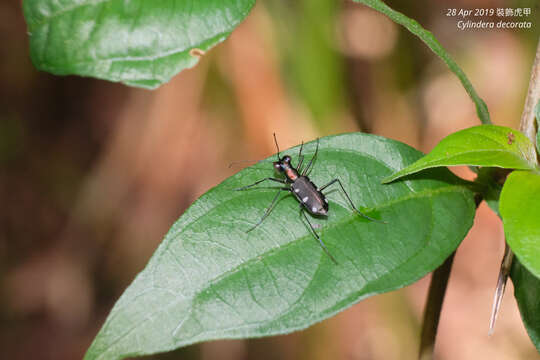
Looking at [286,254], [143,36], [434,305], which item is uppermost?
[143,36]

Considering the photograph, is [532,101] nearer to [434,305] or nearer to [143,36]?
[434,305]

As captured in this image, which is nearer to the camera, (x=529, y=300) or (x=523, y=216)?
(x=523, y=216)

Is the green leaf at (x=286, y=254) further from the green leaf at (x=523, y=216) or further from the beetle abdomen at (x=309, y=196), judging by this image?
the green leaf at (x=523, y=216)

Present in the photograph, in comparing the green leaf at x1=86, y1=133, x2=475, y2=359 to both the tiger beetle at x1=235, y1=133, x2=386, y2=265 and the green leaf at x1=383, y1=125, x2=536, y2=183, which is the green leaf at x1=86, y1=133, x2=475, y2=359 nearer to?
the tiger beetle at x1=235, y1=133, x2=386, y2=265

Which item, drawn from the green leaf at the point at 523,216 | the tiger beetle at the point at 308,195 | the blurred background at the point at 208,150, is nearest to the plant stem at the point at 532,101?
the green leaf at the point at 523,216

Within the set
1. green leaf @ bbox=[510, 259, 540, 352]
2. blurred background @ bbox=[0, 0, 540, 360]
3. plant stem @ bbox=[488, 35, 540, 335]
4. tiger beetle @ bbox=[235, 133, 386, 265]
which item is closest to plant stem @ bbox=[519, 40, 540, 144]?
plant stem @ bbox=[488, 35, 540, 335]

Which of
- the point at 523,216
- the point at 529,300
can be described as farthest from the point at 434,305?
the point at 523,216

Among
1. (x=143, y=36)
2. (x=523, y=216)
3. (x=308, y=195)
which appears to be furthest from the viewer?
(x=308, y=195)

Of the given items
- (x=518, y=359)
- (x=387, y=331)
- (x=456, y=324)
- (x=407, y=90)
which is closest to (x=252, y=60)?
(x=407, y=90)
